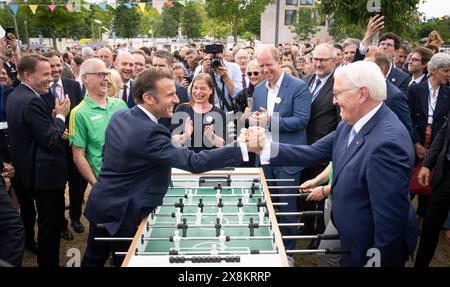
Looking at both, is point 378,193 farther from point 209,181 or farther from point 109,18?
point 109,18

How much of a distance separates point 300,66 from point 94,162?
767cm

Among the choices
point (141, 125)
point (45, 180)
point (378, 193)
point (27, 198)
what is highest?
point (141, 125)

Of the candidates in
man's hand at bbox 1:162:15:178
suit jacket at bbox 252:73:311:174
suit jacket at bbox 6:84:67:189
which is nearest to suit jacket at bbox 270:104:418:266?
suit jacket at bbox 252:73:311:174

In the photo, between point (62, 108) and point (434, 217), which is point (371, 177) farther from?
point (62, 108)

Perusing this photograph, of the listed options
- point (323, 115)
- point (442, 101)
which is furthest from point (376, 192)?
point (442, 101)

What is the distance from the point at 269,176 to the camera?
5.11 metres

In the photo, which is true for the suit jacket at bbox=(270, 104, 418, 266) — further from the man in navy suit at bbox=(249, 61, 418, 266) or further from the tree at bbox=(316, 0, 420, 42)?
the tree at bbox=(316, 0, 420, 42)

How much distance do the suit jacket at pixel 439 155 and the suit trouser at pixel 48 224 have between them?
153 inches

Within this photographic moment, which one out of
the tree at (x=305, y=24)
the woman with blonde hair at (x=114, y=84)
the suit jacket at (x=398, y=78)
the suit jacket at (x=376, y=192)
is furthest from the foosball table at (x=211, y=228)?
the tree at (x=305, y=24)

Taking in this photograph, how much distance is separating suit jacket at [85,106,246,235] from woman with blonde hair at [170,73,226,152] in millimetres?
1633

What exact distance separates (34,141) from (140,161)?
1.66 metres

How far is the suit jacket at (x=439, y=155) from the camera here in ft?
13.7

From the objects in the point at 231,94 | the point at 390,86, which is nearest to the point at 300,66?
the point at 231,94

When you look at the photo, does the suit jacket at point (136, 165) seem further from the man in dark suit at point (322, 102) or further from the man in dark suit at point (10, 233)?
the man in dark suit at point (322, 102)
